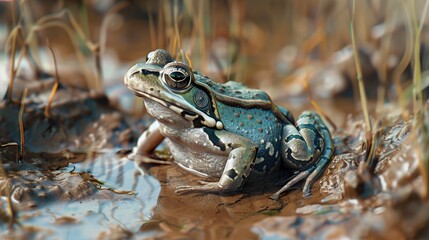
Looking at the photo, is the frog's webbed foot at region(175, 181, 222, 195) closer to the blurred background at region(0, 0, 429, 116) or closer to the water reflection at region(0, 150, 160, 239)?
the water reflection at region(0, 150, 160, 239)

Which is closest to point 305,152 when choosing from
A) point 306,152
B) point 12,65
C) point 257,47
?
point 306,152

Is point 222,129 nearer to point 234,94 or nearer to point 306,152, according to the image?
point 234,94

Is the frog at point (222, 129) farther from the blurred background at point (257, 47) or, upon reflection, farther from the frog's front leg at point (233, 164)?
the blurred background at point (257, 47)

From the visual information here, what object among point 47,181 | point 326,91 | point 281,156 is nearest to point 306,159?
point 281,156

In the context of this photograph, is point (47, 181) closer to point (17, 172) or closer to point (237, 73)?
point (17, 172)

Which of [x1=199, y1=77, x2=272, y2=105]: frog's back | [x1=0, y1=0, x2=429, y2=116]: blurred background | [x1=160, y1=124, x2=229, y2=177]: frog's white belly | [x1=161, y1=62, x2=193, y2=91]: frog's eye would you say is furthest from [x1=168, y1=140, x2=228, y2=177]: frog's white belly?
[x1=0, y1=0, x2=429, y2=116]: blurred background

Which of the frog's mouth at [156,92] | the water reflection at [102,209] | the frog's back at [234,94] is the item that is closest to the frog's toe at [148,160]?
the water reflection at [102,209]
